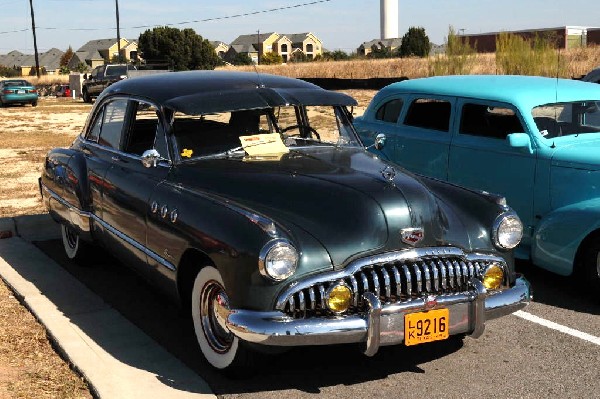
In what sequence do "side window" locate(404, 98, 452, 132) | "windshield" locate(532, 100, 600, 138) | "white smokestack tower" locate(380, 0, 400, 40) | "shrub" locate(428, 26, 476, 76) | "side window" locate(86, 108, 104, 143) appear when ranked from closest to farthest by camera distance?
"side window" locate(86, 108, 104, 143) < "windshield" locate(532, 100, 600, 138) < "side window" locate(404, 98, 452, 132) < "shrub" locate(428, 26, 476, 76) < "white smokestack tower" locate(380, 0, 400, 40)

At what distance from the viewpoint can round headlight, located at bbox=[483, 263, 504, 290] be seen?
427 cm

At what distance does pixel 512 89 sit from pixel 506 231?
97.4 inches

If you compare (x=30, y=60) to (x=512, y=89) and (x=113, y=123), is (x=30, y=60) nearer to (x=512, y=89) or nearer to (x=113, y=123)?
(x=113, y=123)

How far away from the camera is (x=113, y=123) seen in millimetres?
5848

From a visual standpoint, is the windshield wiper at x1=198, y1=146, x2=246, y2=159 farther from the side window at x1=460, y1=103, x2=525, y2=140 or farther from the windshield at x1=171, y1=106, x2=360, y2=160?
the side window at x1=460, y1=103, x2=525, y2=140

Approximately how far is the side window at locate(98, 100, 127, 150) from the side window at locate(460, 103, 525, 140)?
303 cm

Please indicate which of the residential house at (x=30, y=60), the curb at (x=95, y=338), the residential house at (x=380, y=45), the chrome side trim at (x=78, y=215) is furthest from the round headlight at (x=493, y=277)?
the residential house at (x=30, y=60)

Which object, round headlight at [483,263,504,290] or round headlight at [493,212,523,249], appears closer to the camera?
round headlight at [483,263,504,290]

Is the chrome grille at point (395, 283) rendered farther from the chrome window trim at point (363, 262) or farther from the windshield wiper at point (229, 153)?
the windshield wiper at point (229, 153)

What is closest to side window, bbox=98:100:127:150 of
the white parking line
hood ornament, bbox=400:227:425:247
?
hood ornament, bbox=400:227:425:247

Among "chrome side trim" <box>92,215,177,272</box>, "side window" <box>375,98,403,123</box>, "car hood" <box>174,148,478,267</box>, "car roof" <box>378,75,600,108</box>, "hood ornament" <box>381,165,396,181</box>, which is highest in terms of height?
"car roof" <box>378,75,600,108</box>

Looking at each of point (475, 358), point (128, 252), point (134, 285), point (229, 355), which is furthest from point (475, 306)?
point (134, 285)

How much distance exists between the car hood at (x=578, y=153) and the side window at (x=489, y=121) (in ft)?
1.31

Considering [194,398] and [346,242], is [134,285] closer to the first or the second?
[194,398]
